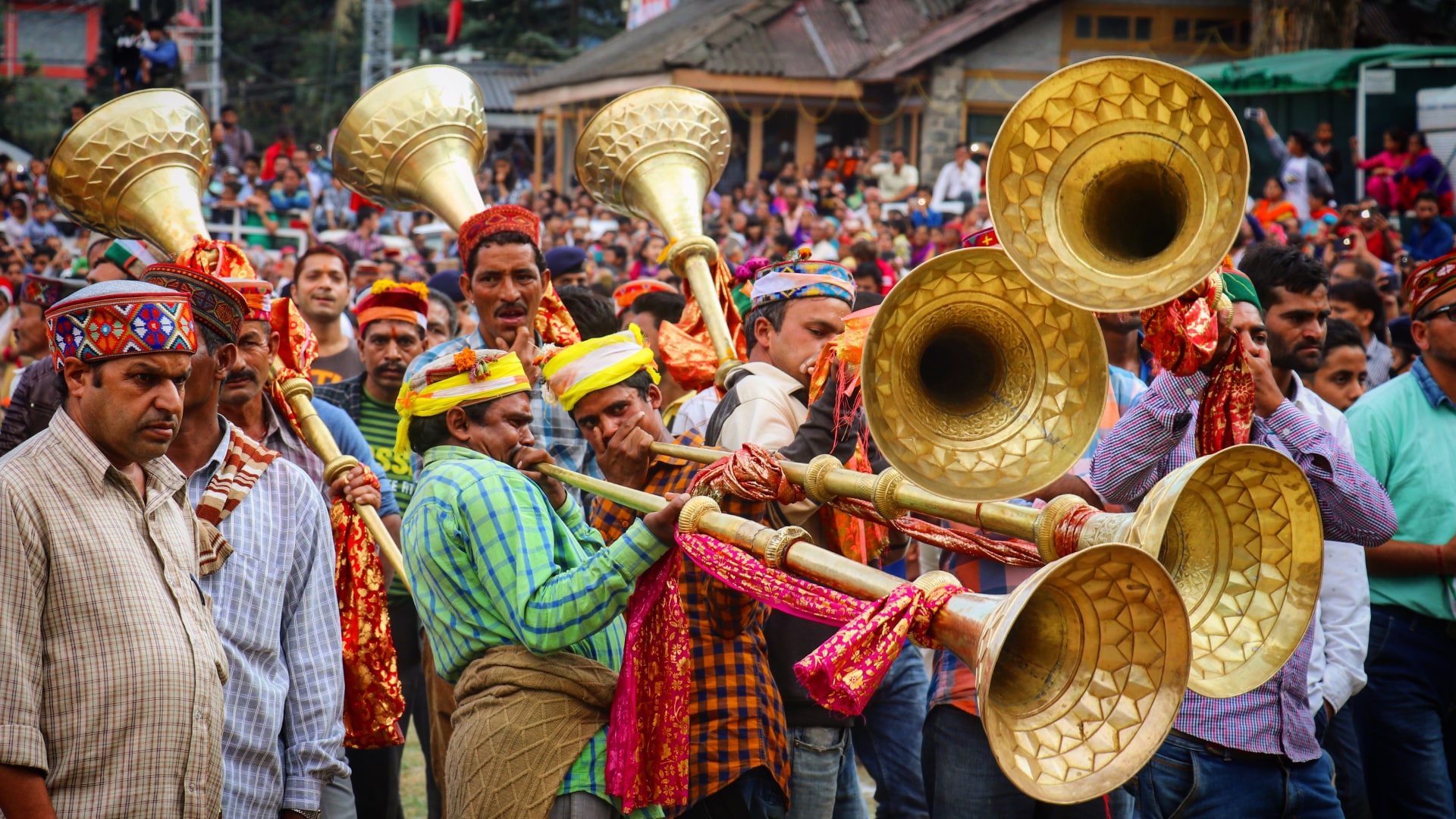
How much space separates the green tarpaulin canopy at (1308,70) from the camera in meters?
17.7

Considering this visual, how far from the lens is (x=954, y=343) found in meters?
2.99

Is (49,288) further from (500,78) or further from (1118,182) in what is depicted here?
(500,78)

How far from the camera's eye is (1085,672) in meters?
2.46

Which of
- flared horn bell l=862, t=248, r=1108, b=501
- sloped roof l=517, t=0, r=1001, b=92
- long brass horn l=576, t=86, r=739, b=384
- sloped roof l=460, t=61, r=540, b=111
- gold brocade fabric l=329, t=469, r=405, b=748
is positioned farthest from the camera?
sloped roof l=460, t=61, r=540, b=111

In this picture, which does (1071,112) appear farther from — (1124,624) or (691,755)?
(691,755)

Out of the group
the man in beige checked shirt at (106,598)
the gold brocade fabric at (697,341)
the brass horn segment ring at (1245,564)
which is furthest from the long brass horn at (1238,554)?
the gold brocade fabric at (697,341)

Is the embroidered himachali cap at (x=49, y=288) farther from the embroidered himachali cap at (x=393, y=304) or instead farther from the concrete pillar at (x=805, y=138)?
the concrete pillar at (x=805, y=138)

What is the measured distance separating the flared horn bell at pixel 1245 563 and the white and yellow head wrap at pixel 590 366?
5.02 ft

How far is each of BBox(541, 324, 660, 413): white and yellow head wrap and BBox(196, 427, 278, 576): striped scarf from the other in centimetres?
77

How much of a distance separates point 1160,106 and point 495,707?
2.04 m

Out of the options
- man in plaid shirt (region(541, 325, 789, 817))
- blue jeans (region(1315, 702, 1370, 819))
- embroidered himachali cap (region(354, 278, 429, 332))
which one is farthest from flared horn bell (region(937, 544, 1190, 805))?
embroidered himachali cap (region(354, 278, 429, 332))

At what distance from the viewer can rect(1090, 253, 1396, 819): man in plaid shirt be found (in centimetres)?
346

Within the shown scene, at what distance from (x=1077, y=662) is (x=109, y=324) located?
210cm

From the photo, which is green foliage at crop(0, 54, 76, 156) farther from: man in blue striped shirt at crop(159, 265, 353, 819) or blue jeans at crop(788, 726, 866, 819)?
blue jeans at crop(788, 726, 866, 819)
